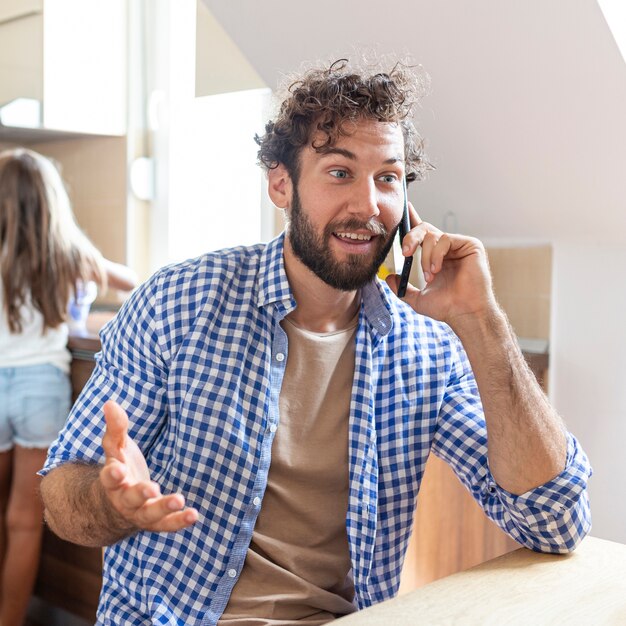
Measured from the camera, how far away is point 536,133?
1776mm

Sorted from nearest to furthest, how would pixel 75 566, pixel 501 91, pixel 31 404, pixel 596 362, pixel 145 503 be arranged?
1. pixel 145 503
2. pixel 501 91
3. pixel 596 362
4. pixel 31 404
5. pixel 75 566

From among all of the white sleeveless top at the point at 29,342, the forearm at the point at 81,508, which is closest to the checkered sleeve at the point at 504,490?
the forearm at the point at 81,508

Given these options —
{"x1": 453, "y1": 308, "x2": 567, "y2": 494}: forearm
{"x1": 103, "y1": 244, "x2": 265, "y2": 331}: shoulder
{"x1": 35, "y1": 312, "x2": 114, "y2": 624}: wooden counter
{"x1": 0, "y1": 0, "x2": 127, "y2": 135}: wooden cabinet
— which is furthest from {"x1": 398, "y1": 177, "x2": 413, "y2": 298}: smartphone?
{"x1": 0, "y1": 0, "x2": 127, "y2": 135}: wooden cabinet

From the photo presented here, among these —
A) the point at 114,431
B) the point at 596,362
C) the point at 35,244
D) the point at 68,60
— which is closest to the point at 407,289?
the point at 114,431

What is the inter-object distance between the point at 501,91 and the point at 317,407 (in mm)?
846

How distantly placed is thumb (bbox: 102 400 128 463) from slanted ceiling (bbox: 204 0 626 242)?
108cm

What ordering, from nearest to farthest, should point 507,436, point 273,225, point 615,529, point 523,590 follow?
point 523,590
point 507,436
point 615,529
point 273,225

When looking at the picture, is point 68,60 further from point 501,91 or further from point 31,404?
point 501,91

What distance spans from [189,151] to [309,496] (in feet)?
6.71

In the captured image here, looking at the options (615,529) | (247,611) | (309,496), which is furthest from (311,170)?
(615,529)

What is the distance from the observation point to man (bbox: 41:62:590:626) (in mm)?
1155

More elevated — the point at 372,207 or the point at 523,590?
the point at 372,207

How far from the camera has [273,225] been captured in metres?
2.59

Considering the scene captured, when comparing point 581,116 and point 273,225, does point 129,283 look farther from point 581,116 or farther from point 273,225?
point 581,116
